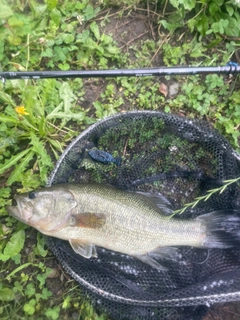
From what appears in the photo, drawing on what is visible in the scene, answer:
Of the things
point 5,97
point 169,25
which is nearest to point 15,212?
point 5,97

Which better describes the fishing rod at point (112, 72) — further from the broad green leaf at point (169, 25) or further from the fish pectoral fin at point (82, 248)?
the fish pectoral fin at point (82, 248)

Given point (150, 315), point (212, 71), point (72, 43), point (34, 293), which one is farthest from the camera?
point (72, 43)

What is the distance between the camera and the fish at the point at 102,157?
3129 mm

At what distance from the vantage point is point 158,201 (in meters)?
3.07

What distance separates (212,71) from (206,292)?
1.37m

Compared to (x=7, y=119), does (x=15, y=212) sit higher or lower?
lower

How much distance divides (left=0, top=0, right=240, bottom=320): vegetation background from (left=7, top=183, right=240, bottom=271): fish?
0.34m

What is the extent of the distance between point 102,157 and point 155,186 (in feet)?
1.42

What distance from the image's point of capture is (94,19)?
11.4 ft

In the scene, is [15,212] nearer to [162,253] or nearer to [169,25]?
[162,253]

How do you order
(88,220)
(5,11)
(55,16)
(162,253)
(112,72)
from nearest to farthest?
(112,72) → (88,220) → (162,253) → (5,11) → (55,16)

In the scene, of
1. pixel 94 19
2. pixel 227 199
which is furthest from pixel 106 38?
pixel 227 199

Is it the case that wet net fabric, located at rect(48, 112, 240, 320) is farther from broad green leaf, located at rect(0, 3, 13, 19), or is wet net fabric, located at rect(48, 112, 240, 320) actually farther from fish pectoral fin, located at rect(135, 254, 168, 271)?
broad green leaf, located at rect(0, 3, 13, 19)

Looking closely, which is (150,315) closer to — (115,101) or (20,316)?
(20,316)
